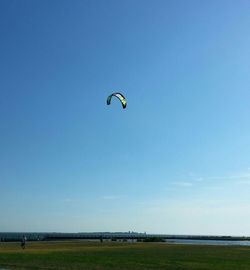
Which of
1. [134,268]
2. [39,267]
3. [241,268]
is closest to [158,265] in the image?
[134,268]

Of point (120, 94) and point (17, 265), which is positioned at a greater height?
point (120, 94)

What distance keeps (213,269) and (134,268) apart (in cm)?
525

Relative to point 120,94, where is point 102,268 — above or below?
below

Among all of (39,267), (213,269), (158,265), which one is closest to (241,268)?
(213,269)

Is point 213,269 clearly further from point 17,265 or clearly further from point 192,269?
point 17,265

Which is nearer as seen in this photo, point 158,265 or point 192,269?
point 192,269

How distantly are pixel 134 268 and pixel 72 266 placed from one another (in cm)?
421

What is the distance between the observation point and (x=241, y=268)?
120 feet

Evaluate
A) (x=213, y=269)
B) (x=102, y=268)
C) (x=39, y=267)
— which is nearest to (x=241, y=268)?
(x=213, y=269)

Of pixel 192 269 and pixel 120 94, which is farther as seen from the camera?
pixel 120 94

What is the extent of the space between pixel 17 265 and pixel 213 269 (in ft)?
43.6

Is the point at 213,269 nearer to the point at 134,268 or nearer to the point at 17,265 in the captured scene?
the point at 134,268

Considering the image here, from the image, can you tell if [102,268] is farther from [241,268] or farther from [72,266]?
[241,268]

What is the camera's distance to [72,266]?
35.6 m
